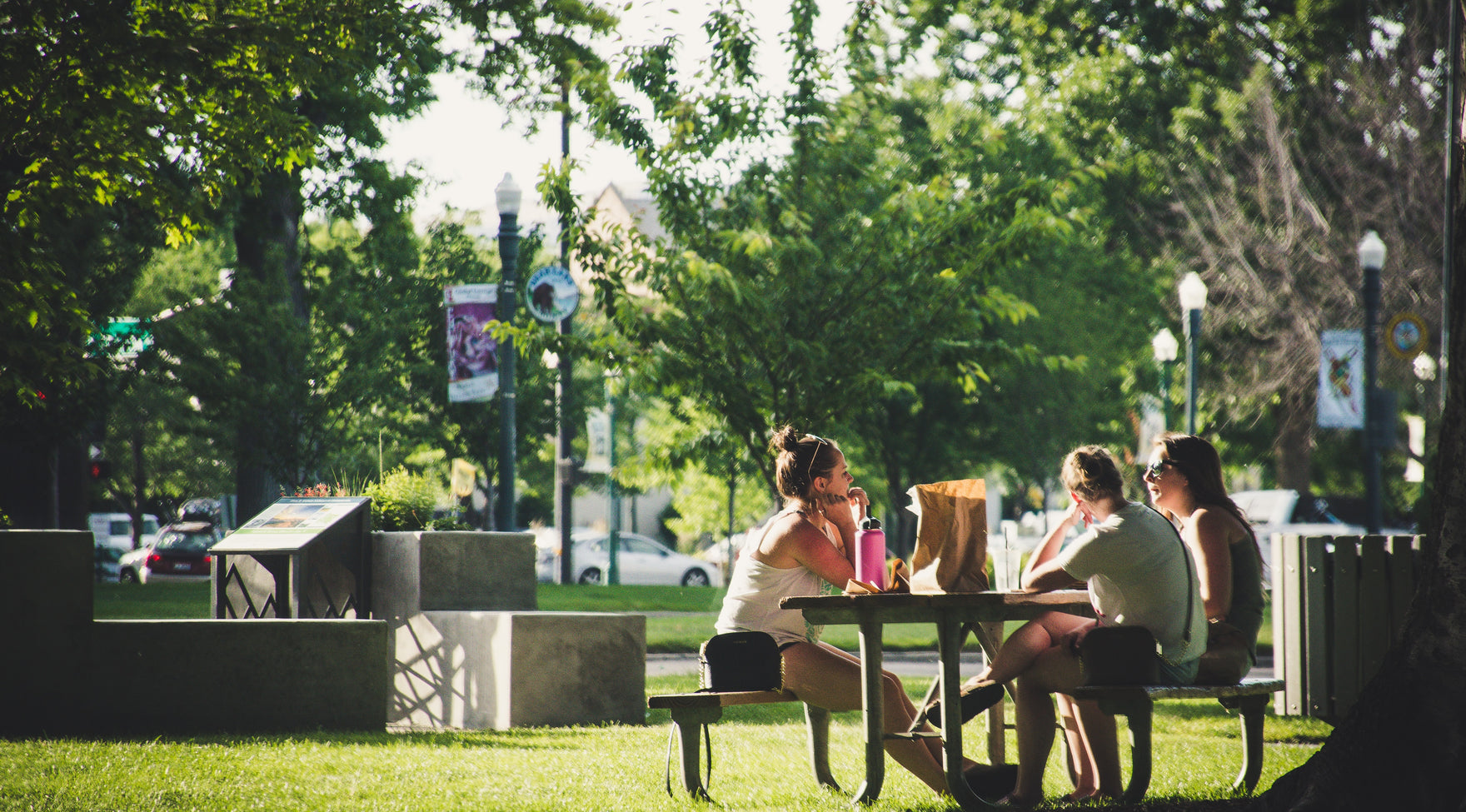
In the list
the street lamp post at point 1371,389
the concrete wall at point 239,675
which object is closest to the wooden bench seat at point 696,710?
the concrete wall at point 239,675

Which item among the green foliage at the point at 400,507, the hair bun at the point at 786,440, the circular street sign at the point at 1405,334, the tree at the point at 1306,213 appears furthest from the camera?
the tree at the point at 1306,213

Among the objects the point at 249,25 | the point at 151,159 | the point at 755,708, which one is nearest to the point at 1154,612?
the point at 755,708

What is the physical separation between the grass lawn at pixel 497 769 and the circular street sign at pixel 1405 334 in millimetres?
10553

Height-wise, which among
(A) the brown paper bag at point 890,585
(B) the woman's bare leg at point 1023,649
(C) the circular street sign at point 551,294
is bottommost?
(B) the woman's bare leg at point 1023,649

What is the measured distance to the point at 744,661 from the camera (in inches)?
221

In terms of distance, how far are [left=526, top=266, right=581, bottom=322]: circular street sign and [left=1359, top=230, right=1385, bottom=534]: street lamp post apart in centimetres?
1022

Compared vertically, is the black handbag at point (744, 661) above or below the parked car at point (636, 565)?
above

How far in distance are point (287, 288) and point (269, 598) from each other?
11.9 meters

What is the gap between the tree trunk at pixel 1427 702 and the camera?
4289 millimetres

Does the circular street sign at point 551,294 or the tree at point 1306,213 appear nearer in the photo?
the circular street sign at point 551,294

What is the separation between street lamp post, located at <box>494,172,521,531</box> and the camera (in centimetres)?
1433

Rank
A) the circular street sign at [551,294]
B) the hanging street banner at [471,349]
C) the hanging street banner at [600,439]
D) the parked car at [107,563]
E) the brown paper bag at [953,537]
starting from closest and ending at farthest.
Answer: the brown paper bag at [953,537] → the hanging street banner at [471,349] → the circular street sign at [551,294] → the parked car at [107,563] → the hanging street banner at [600,439]

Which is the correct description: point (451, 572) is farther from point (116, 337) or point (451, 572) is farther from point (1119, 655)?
point (116, 337)

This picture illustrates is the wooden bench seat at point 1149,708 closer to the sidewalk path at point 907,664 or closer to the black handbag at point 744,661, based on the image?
the black handbag at point 744,661
